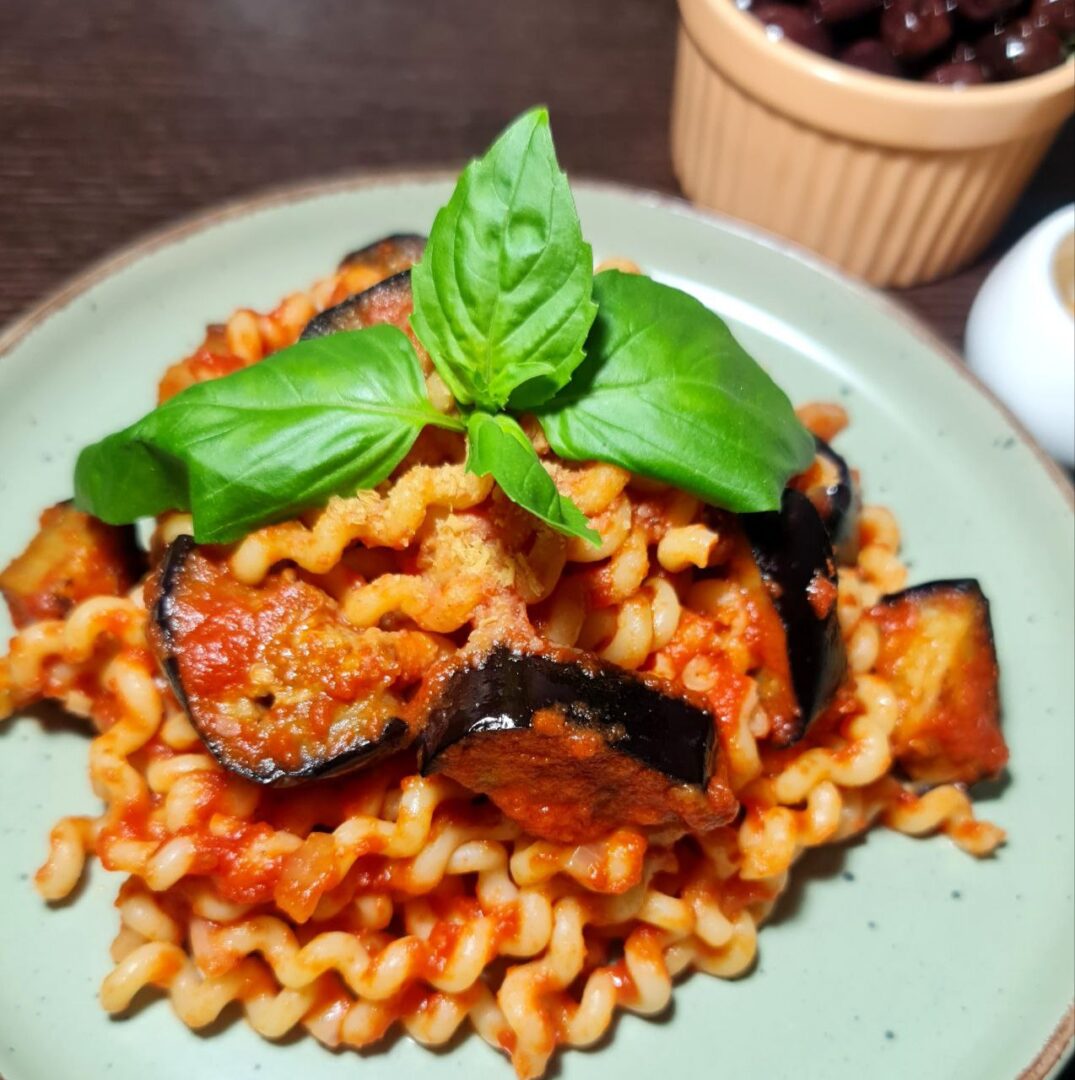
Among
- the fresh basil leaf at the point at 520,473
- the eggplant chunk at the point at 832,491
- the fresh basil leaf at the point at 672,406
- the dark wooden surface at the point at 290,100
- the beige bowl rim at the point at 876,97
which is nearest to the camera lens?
the fresh basil leaf at the point at 520,473

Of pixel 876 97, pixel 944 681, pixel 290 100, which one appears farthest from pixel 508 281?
pixel 290 100

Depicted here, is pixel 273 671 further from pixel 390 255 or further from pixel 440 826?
pixel 390 255

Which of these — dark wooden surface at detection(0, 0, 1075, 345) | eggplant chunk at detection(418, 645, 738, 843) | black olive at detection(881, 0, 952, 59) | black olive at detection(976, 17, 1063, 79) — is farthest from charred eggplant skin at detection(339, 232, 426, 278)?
black olive at detection(976, 17, 1063, 79)

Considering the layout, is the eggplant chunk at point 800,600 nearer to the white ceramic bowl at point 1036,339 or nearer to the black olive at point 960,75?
the white ceramic bowl at point 1036,339

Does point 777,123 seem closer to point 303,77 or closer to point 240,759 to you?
point 303,77

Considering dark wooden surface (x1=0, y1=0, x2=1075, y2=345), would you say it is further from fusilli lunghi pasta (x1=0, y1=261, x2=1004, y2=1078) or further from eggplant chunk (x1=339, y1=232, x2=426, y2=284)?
fusilli lunghi pasta (x1=0, y1=261, x2=1004, y2=1078)

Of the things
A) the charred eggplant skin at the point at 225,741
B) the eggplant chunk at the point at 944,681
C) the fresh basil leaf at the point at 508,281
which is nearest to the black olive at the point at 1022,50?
the eggplant chunk at the point at 944,681
